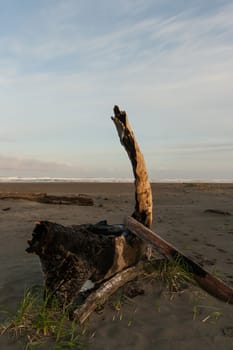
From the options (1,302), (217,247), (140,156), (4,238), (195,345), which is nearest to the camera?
(195,345)

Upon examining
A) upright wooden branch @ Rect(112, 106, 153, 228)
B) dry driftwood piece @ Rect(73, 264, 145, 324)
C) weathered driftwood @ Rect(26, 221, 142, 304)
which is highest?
upright wooden branch @ Rect(112, 106, 153, 228)

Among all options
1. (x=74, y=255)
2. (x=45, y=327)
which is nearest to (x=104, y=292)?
(x=74, y=255)

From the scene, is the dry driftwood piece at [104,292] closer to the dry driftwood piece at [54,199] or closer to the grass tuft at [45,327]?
the grass tuft at [45,327]

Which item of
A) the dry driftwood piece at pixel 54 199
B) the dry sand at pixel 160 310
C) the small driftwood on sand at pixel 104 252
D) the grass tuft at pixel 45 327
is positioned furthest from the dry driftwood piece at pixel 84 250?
the dry driftwood piece at pixel 54 199

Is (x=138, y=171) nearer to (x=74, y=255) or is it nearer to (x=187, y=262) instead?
(x=187, y=262)

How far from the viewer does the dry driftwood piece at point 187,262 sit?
4.68m

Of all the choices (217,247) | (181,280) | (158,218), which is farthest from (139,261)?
(158,218)

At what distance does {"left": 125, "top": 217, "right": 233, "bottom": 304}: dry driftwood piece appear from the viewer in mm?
4684

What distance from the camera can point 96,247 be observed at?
14.9 feet

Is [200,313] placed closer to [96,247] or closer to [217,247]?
[96,247]

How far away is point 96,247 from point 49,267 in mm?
569

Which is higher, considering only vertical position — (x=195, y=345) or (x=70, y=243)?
(x=70, y=243)

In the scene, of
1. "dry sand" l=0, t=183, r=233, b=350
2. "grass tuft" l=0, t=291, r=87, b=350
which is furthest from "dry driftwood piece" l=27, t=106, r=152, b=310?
"dry sand" l=0, t=183, r=233, b=350

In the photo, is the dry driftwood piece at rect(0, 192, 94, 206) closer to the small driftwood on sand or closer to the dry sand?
the dry sand
